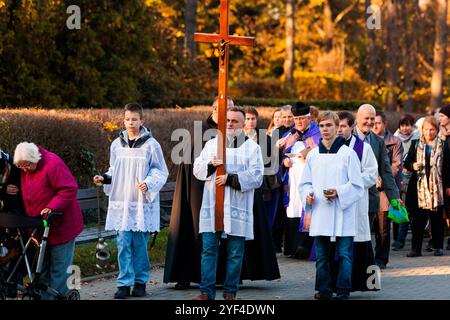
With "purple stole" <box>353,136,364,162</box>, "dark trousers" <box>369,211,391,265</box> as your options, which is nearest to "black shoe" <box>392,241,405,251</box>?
"dark trousers" <box>369,211,391,265</box>

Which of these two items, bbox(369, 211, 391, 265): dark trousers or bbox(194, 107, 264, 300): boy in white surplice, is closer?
bbox(194, 107, 264, 300): boy in white surplice

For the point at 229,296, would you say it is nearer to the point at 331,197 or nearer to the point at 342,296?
the point at 342,296

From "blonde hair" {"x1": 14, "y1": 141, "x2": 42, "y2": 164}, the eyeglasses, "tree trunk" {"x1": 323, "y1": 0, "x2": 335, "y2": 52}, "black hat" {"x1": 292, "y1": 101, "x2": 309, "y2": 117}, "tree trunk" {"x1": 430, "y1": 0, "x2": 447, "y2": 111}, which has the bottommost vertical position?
the eyeglasses

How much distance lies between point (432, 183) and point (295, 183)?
1.99 metres

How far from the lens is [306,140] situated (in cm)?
1546

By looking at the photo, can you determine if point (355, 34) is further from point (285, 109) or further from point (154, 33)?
point (285, 109)

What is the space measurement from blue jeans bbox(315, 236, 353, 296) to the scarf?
15.5 feet

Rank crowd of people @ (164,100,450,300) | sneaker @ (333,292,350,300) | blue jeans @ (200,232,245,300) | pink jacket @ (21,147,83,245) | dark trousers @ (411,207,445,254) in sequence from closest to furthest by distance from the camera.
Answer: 1. pink jacket @ (21,147,83,245)
2. blue jeans @ (200,232,245,300)
3. crowd of people @ (164,100,450,300)
4. sneaker @ (333,292,350,300)
5. dark trousers @ (411,207,445,254)

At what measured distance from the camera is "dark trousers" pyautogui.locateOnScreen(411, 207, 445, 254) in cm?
1608

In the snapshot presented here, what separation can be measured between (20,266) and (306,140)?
19.5 ft

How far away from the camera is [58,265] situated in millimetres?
10438

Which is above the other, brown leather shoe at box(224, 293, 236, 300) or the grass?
the grass

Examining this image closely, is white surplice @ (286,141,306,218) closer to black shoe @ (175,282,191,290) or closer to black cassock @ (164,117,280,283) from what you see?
black cassock @ (164,117,280,283)
